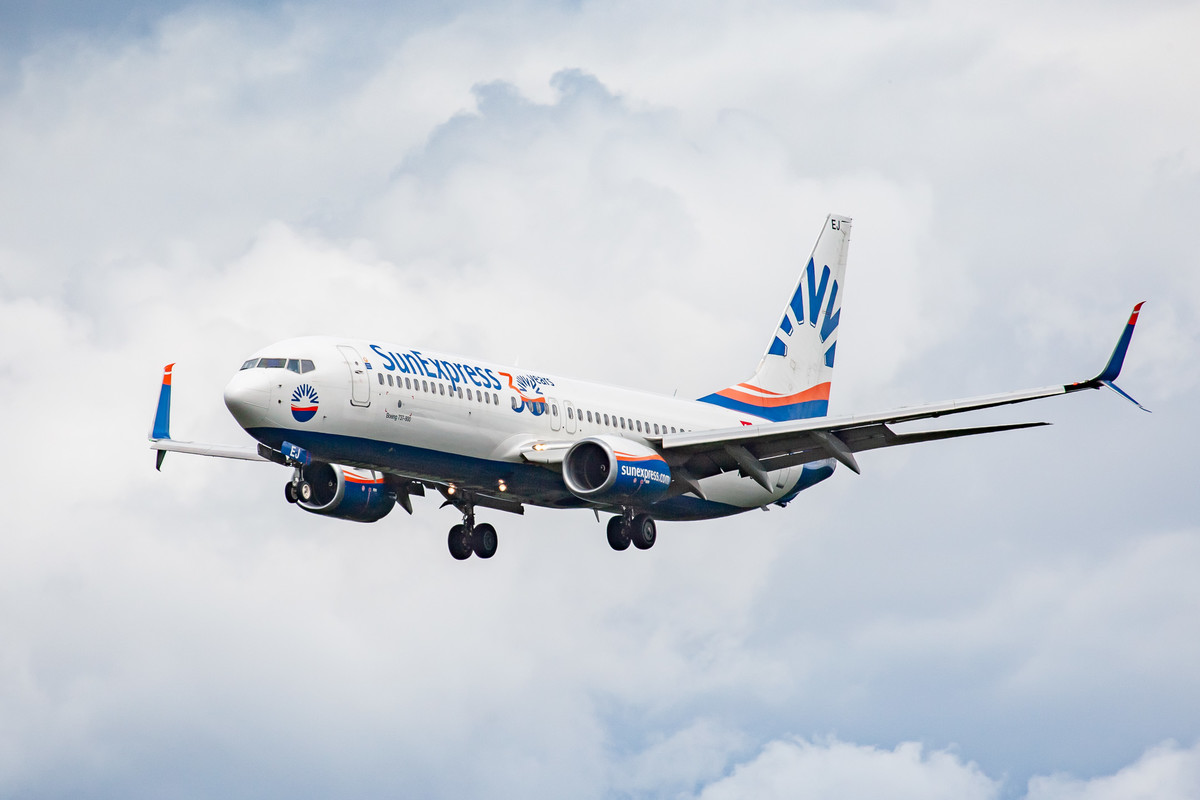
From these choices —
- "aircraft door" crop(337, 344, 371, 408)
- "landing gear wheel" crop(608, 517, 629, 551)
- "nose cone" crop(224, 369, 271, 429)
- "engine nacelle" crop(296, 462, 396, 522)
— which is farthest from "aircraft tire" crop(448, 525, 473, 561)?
"nose cone" crop(224, 369, 271, 429)

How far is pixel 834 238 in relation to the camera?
220 feet

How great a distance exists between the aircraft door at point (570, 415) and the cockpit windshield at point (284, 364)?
9.64m

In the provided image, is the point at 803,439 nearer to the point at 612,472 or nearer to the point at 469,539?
the point at 612,472

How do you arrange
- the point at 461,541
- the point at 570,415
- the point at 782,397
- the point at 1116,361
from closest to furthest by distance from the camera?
the point at 1116,361, the point at 570,415, the point at 461,541, the point at 782,397

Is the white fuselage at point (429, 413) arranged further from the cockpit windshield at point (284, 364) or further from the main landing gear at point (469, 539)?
the main landing gear at point (469, 539)

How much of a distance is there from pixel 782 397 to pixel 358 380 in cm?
2225

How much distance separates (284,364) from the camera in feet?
145

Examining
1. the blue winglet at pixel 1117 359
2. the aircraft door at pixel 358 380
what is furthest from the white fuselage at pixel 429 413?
the blue winglet at pixel 1117 359

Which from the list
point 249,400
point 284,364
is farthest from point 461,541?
point 249,400

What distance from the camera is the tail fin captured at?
6206 centimetres

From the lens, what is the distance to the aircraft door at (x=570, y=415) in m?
51.3

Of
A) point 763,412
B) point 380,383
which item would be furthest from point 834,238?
point 380,383

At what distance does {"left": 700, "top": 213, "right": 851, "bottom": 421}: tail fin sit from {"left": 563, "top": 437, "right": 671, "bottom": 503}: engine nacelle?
11.3 metres

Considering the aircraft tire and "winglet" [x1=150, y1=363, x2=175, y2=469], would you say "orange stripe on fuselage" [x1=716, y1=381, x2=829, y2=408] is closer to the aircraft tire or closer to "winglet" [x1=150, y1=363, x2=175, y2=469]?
the aircraft tire
